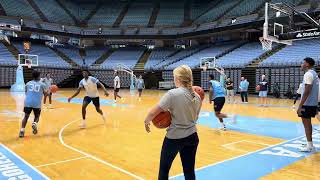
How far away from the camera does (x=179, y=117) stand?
138 inches

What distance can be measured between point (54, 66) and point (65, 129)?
31.4 metres

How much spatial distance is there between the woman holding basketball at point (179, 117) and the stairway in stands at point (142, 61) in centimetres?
3828

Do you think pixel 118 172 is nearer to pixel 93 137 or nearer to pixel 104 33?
pixel 93 137

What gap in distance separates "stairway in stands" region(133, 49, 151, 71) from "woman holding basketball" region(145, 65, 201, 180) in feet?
126

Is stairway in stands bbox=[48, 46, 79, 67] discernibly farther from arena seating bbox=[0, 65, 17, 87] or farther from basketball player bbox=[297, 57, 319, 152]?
basketball player bbox=[297, 57, 319, 152]

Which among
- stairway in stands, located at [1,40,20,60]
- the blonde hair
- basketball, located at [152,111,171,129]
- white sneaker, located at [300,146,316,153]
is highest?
stairway in stands, located at [1,40,20,60]

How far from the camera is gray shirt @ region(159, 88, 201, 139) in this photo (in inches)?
134

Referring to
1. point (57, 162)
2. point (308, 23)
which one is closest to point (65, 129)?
point (57, 162)

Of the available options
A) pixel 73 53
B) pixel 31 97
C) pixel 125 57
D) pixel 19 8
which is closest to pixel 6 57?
pixel 19 8

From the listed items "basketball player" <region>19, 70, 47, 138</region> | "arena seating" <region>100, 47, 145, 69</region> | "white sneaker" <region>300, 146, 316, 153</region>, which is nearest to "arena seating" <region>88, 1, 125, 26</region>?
"arena seating" <region>100, 47, 145, 69</region>

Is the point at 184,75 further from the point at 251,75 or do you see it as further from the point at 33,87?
the point at 251,75

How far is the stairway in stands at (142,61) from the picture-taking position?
4213cm

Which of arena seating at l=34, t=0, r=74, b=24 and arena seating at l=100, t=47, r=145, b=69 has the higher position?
arena seating at l=34, t=0, r=74, b=24

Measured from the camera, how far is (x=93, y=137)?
8.58m
